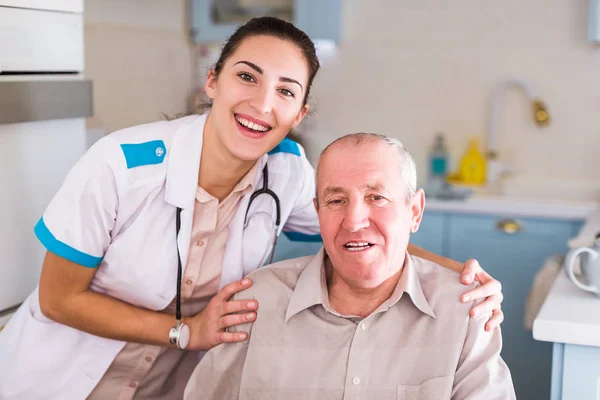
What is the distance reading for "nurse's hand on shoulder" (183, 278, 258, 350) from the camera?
4.87ft

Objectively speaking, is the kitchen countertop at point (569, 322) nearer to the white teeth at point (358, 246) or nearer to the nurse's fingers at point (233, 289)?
the white teeth at point (358, 246)

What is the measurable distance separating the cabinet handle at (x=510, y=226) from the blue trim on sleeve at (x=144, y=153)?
5.78ft

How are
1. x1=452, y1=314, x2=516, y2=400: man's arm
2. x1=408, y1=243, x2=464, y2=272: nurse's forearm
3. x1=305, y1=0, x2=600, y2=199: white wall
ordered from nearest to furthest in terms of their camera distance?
x1=452, y1=314, x2=516, y2=400: man's arm < x1=408, y1=243, x2=464, y2=272: nurse's forearm < x1=305, y1=0, x2=600, y2=199: white wall

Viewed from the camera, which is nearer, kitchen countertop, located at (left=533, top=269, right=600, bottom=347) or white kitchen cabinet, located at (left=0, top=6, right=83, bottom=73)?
kitchen countertop, located at (left=533, top=269, right=600, bottom=347)

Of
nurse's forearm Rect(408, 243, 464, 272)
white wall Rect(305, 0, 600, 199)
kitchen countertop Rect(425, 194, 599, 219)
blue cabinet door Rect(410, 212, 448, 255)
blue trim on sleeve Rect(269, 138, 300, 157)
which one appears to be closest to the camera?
nurse's forearm Rect(408, 243, 464, 272)

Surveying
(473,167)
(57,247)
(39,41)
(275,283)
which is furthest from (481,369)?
(473,167)

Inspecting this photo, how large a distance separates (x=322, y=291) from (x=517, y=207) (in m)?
1.66

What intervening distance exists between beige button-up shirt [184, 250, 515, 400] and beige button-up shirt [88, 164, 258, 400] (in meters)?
0.17

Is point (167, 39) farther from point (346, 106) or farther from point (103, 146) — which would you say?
point (103, 146)

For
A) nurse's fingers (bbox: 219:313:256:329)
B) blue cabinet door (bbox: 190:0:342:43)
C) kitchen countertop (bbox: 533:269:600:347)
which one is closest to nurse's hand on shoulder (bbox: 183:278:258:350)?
nurse's fingers (bbox: 219:313:256:329)

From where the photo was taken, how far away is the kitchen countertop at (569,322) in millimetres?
1406

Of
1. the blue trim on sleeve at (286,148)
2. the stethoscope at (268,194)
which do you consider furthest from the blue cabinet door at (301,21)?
the stethoscope at (268,194)

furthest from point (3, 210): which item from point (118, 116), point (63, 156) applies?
point (118, 116)

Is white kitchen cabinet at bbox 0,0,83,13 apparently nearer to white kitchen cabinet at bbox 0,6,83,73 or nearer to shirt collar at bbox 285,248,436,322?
white kitchen cabinet at bbox 0,6,83,73
